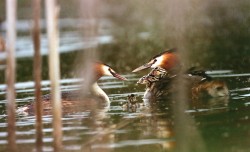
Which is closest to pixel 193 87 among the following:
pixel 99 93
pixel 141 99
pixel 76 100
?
pixel 141 99

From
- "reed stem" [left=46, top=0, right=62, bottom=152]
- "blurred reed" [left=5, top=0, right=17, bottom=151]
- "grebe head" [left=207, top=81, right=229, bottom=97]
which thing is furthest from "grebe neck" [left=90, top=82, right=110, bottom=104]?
"reed stem" [left=46, top=0, right=62, bottom=152]

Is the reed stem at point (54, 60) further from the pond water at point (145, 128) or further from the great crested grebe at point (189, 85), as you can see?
the great crested grebe at point (189, 85)

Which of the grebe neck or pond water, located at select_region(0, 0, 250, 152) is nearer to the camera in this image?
pond water, located at select_region(0, 0, 250, 152)

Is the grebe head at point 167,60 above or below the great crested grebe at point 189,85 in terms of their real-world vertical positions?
above

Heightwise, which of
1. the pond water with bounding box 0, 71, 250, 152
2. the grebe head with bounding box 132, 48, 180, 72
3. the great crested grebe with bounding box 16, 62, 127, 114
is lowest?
the pond water with bounding box 0, 71, 250, 152

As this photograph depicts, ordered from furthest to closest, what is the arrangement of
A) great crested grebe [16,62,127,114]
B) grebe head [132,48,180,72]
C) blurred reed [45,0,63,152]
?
grebe head [132,48,180,72] → great crested grebe [16,62,127,114] → blurred reed [45,0,63,152]

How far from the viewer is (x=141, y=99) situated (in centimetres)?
1401

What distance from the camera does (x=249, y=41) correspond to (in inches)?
881

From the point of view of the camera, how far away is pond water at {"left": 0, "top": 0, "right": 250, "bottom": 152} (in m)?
10.3

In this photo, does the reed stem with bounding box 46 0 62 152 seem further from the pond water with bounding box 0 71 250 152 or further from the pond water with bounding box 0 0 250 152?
the pond water with bounding box 0 71 250 152

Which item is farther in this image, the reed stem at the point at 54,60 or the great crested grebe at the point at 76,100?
the great crested grebe at the point at 76,100

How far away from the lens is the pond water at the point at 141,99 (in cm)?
1030

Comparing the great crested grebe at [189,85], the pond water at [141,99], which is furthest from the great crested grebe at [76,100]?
the great crested grebe at [189,85]

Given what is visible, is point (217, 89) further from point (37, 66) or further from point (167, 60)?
point (37, 66)
